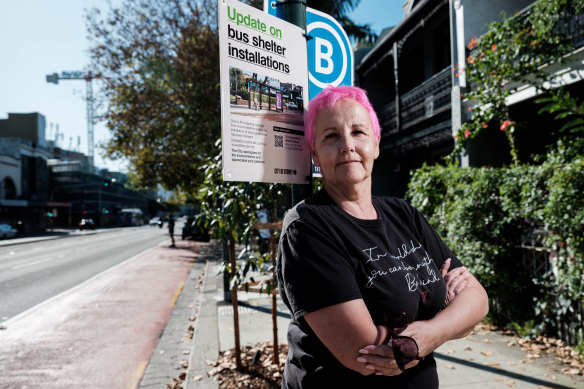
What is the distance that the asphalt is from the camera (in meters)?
3.88

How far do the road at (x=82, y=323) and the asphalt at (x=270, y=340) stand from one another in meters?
0.31

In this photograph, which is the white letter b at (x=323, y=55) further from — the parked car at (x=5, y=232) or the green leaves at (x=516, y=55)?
the parked car at (x=5, y=232)

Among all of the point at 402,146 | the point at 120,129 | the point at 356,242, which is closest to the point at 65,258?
the point at 120,129

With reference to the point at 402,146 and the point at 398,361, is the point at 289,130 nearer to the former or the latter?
the point at 398,361

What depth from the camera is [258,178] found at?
6.33 feet

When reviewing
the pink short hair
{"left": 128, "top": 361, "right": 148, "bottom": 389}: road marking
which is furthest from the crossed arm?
{"left": 128, "top": 361, "right": 148, "bottom": 389}: road marking

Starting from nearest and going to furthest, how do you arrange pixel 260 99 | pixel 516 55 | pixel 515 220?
pixel 260 99, pixel 515 220, pixel 516 55

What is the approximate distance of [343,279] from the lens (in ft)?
4.19

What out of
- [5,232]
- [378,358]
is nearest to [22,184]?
[5,232]

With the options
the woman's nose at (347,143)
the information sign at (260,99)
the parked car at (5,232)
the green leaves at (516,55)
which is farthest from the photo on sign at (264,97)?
the parked car at (5,232)

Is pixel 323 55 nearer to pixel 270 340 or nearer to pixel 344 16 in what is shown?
pixel 270 340

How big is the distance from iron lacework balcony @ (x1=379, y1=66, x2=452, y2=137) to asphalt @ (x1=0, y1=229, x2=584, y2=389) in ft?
23.4

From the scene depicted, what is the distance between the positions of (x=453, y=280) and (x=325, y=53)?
1.54m

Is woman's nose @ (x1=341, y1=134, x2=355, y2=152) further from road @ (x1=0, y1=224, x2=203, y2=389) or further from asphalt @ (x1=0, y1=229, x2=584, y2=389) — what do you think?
road @ (x1=0, y1=224, x2=203, y2=389)
